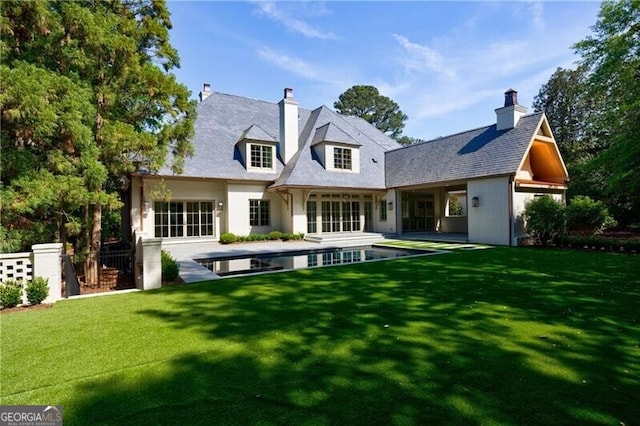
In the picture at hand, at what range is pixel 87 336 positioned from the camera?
4.66 metres

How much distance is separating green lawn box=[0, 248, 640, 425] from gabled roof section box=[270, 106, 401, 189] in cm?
1203

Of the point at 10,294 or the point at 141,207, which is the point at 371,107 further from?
the point at 10,294

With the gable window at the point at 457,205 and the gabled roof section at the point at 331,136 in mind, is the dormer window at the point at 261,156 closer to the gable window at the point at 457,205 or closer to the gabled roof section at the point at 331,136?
the gabled roof section at the point at 331,136

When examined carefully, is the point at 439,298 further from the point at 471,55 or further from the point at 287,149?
the point at 287,149

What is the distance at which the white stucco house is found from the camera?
1580cm

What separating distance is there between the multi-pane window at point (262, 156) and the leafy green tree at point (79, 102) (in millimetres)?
8539

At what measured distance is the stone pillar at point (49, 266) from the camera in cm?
665

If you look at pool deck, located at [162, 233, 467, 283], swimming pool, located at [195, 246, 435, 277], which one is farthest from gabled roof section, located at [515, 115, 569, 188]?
swimming pool, located at [195, 246, 435, 277]

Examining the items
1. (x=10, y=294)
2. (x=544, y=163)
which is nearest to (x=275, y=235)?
(x=10, y=294)

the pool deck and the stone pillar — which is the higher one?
the stone pillar

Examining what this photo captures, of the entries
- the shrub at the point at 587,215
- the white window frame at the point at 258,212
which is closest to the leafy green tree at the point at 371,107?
the white window frame at the point at 258,212

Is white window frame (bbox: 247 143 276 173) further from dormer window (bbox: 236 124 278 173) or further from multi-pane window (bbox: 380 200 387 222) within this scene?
multi-pane window (bbox: 380 200 387 222)

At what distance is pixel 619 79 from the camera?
15.9m

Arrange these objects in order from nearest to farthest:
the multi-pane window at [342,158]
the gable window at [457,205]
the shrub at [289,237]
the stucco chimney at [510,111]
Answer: the stucco chimney at [510,111], the shrub at [289,237], the multi-pane window at [342,158], the gable window at [457,205]
